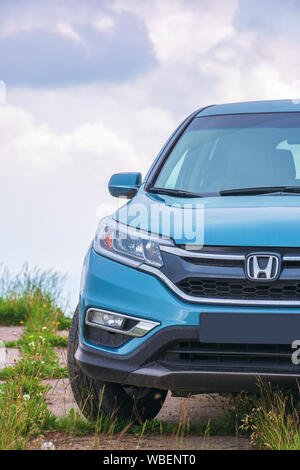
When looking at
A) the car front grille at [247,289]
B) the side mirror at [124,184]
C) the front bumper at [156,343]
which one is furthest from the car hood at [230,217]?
the side mirror at [124,184]

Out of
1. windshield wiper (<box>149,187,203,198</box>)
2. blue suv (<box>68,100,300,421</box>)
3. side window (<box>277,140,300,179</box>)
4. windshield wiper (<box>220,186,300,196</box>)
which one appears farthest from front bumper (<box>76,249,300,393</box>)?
side window (<box>277,140,300,179</box>)

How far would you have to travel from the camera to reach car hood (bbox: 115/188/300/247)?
A: 11.8ft

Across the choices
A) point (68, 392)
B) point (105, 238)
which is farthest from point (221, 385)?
point (68, 392)

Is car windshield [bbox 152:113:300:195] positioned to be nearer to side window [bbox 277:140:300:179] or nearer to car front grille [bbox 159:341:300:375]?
side window [bbox 277:140:300:179]

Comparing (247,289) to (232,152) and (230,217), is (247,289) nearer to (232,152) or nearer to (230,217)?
(230,217)

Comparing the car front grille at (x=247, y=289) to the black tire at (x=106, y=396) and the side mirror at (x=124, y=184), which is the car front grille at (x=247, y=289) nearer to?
the black tire at (x=106, y=396)

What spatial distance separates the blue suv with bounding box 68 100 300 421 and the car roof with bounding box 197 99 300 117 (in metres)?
0.99

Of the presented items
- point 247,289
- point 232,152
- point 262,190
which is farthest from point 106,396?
point 232,152

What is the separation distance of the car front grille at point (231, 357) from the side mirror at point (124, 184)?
143cm

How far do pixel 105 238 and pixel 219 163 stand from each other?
1.33m

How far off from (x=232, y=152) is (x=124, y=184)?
77 cm

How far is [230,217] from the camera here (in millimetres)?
3775

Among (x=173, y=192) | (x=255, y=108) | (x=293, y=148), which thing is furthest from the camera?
(x=255, y=108)

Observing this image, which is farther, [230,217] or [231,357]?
[230,217]
